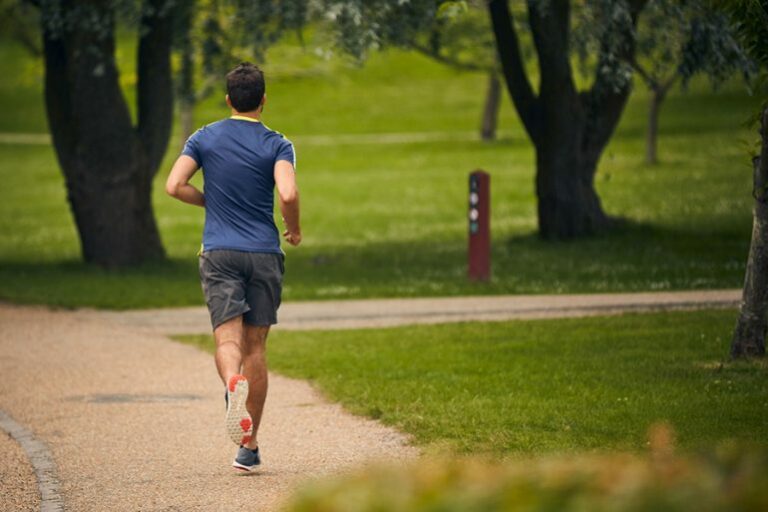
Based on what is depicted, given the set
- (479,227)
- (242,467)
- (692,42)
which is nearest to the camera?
(242,467)

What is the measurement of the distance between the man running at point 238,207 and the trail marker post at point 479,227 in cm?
966

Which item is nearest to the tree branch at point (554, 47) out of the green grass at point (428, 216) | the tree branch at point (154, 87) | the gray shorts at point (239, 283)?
the green grass at point (428, 216)

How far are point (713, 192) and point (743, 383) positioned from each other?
812 inches

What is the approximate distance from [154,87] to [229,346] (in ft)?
45.0

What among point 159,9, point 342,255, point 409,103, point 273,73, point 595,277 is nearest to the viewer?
point 595,277

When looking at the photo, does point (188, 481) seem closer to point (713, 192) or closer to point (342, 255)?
point (342, 255)

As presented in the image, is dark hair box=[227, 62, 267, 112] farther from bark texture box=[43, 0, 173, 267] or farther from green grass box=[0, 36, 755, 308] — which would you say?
bark texture box=[43, 0, 173, 267]

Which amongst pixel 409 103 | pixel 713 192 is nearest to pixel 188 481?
pixel 713 192

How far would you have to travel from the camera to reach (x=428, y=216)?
29.4m

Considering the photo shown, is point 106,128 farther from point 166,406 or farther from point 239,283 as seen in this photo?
point 239,283

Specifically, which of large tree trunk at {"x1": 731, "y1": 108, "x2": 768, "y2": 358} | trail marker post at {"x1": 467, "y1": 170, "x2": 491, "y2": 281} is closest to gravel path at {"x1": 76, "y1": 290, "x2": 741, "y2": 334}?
trail marker post at {"x1": 467, "y1": 170, "x2": 491, "y2": 281}

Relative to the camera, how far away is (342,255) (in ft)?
73.4

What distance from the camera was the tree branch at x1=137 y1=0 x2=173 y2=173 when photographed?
802 inches

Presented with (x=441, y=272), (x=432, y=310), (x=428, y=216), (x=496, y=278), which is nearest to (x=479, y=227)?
(x=496, y=278)
